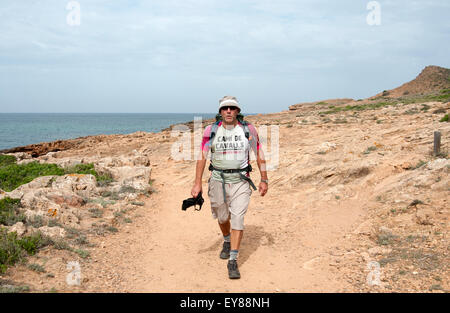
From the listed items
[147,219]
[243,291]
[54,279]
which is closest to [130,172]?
[147,219]

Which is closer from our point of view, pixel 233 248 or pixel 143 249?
pixel 233 248

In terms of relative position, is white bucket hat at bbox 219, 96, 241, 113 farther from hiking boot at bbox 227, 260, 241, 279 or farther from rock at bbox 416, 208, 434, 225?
rock at bbox 416, 208, 434, 225

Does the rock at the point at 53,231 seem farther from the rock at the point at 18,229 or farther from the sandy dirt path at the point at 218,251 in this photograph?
the sandy dirt path at the point at 218,251

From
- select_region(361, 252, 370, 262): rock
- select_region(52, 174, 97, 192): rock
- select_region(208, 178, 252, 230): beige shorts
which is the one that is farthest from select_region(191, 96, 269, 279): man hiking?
select_region(52, 174, 97, 192): rock

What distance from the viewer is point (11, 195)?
Result: 7.07 m

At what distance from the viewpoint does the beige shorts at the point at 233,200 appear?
474 centimetres

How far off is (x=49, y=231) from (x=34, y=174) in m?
7.06

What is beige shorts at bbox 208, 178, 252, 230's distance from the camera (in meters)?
4.74

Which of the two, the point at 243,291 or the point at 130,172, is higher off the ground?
the point at 130,172

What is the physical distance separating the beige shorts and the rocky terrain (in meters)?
0.78

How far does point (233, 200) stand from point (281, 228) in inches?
89.2

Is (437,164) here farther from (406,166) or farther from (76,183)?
(76,183)

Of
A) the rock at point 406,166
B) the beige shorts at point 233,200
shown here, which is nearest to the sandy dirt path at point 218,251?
the beige shorts at point 233,200
